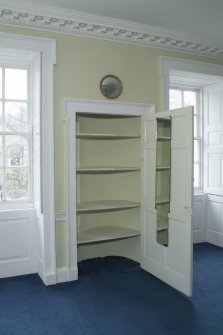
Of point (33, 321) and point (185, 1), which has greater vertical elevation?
point (185, 1)

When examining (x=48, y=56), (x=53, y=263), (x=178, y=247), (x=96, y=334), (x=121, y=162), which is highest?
(x=48, y=56)

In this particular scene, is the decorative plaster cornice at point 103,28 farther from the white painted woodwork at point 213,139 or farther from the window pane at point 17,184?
the window pane at point 17,184

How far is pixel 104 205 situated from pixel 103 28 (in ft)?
6.71

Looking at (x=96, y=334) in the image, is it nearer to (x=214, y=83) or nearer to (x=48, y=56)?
(x=48, y=56)

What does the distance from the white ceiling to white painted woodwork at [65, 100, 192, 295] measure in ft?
3.17

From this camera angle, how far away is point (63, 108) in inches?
140

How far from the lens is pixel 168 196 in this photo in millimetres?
3586

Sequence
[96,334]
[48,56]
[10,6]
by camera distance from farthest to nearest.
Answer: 1. [48,56]
2. [10,6]
3. [96,334]

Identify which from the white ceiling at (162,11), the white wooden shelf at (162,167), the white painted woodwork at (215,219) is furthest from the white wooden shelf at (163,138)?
the white painted woodwork at (215,219)

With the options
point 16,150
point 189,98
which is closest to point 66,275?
point 16,150

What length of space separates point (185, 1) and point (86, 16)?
41.4 inches

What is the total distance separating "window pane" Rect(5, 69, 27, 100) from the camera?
12.7 feet

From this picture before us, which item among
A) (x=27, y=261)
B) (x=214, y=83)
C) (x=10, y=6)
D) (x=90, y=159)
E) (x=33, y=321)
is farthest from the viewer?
(x=214, y=83)

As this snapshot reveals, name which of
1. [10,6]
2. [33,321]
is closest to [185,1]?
[10,6]
